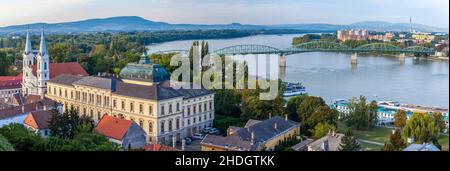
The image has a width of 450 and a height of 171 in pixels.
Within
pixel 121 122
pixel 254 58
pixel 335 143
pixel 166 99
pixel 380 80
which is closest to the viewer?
pixel 335 143

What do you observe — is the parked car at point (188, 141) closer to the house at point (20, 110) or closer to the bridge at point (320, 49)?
the house at point (20, 110)

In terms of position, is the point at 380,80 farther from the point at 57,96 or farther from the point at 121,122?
the point at 121,122

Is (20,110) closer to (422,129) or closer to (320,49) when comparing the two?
(422,129)

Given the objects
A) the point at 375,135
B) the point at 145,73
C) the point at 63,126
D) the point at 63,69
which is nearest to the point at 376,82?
the point at 375,135
